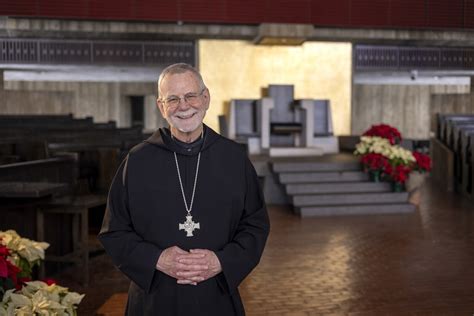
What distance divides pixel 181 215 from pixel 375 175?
7082 millimetres

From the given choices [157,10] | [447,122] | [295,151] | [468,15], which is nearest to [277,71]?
[295,151]

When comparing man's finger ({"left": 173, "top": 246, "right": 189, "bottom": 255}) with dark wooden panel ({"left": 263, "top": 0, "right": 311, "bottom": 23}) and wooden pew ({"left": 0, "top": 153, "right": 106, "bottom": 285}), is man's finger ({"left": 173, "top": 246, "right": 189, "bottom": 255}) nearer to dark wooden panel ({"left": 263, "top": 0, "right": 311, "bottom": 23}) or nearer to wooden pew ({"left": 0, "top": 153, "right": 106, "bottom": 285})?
wooden pew ({"left": 0, "top": 153, "right": 106, "bottom": 285})

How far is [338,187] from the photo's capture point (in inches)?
346

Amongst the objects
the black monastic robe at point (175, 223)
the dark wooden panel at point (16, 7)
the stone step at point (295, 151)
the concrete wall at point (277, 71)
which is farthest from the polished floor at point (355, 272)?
the dark wooden panel at point (16, 7)

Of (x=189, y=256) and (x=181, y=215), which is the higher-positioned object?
(x=181, y=215)

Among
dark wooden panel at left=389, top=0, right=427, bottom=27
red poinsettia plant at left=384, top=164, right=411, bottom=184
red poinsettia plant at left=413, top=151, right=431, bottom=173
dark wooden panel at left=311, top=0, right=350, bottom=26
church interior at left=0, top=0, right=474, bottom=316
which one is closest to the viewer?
church interior at left=0, top=0, right=474, bottom=316

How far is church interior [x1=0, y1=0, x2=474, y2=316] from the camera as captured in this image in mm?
4719

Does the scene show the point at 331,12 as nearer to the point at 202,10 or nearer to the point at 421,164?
the point at 202,10

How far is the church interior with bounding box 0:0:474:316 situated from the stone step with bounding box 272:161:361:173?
0.8 inches

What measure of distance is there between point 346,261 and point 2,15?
28.4 ft

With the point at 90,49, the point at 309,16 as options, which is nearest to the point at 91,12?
the point at 90,49

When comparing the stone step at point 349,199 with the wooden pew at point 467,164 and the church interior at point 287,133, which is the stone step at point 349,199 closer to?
the church interior at point 287,133

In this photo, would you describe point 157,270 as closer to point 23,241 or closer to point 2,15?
point 23,241

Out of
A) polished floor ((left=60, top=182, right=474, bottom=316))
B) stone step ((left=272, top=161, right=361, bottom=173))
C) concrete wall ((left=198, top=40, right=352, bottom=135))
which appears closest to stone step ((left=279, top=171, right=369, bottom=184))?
stone step ((left=272, top=161, right=361, bottom=173))
